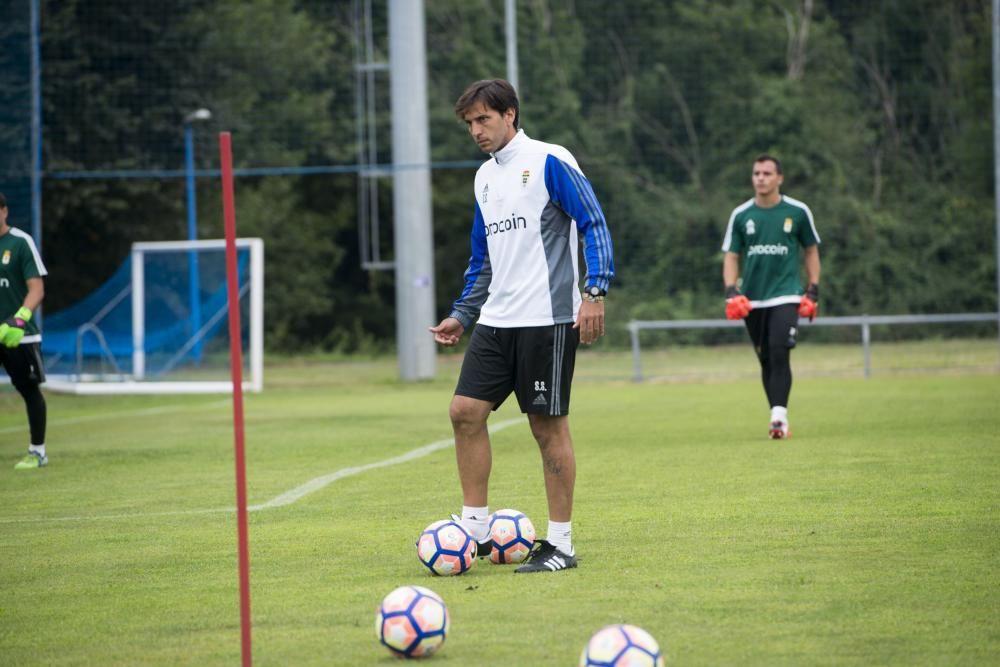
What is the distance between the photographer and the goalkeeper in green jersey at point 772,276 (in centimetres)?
1165

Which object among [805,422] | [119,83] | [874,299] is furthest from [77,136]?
[805,422]

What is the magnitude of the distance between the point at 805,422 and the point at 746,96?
→ 59.7 feet

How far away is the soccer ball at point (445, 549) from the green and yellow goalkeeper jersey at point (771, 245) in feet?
20.2

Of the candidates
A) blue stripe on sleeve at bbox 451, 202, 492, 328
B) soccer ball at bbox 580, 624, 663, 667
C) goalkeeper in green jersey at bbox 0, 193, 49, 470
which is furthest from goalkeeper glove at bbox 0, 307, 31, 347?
soccer ball at bbox 580, 624, 663, 667

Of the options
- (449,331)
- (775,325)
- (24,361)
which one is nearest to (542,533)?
(449,331)

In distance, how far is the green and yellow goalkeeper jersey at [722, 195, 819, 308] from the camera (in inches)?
468

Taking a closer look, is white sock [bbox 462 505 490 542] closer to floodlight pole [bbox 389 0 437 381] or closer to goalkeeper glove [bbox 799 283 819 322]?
goalkeeper glove [bbox 799 283 819 322]

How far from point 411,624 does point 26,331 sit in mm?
7445

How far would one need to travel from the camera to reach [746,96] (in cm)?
3039

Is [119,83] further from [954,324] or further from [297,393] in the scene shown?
[954,324]

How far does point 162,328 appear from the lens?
22.1 m

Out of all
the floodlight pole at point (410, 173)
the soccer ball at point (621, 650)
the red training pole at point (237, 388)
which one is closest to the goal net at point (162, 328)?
the floodlight pole at point (410, 173)

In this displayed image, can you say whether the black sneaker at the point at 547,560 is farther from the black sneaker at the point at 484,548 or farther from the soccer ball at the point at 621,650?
the soccer ball at the point at 621,650

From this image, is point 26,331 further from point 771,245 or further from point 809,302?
point 809,302
